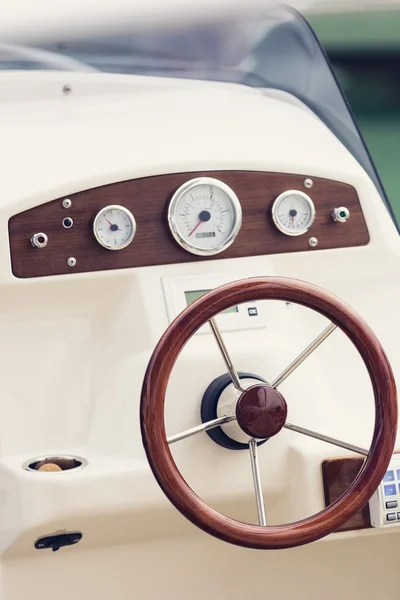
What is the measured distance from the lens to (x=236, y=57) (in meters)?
1.91

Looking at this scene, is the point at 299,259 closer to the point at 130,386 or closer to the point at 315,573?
the point at 130,386

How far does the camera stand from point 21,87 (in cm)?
181

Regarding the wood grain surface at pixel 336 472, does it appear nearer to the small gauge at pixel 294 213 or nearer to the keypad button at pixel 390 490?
the keypad button at pixel 390 490

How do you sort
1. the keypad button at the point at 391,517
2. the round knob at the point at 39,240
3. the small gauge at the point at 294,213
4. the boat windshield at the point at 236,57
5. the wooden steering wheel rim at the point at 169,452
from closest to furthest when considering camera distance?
the wooden steering wheel rim at the point at 169,452 → the keypad button at the point at 391,517 → the round knob at the point at 39,240 → the small gauge at the point at 294,213 → the boat windshield at the point at 236,57

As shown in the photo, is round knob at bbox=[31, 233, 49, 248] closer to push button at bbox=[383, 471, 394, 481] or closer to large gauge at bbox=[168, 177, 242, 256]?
large gauge at bbox=[168, 177, 242, 256]

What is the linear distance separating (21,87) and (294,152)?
63 cm

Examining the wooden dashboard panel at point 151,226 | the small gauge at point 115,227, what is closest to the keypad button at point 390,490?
the wooden dashboard panel at point 151,226

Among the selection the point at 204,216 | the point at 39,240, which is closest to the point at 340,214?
the point at 204,216

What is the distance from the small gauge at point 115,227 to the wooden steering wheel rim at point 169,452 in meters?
0.41

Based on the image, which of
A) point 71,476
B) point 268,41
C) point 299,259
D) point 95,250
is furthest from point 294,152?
point 71,476

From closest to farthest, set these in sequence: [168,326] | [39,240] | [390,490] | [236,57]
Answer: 1. [168,326]
2. [390,490]
3. [39,240]
4. [236,57]

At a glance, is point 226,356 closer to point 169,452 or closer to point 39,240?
point 169,452

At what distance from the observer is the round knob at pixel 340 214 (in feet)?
5.46

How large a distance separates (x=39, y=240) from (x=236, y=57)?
71 cm
